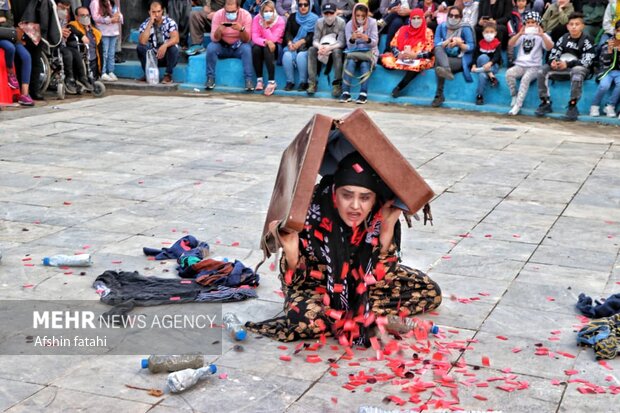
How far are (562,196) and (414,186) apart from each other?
14.6 ft

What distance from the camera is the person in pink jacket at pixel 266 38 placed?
16438 millimetres

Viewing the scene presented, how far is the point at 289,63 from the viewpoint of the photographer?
16375mm

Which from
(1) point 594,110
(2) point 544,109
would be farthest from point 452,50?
(1) point 594,110

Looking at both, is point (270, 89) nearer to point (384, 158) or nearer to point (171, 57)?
point (171, 57)

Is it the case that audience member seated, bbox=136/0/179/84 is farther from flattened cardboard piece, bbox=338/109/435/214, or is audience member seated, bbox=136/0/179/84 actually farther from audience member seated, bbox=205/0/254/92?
flattened cardboard piece, bbox=338/109/435/214

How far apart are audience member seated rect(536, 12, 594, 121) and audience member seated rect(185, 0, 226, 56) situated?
6.51 meters

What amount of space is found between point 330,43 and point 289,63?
2.82 ft

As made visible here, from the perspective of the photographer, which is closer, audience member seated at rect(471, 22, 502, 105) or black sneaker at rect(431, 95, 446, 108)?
audience member seated at rect(471, 22, 502, 105)

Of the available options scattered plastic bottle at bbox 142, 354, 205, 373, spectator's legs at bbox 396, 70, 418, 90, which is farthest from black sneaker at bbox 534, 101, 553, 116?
scattered plastic bottle at bbox 142, 354, 205, 373

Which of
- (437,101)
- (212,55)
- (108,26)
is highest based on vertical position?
(108,26)

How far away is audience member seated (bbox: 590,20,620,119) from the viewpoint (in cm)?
1378

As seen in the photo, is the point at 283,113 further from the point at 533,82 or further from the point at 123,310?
the point at 123,310

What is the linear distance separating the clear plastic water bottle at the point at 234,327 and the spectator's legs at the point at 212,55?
11.9 metres

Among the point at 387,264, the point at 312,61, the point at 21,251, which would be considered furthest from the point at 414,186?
the point at 312,61
